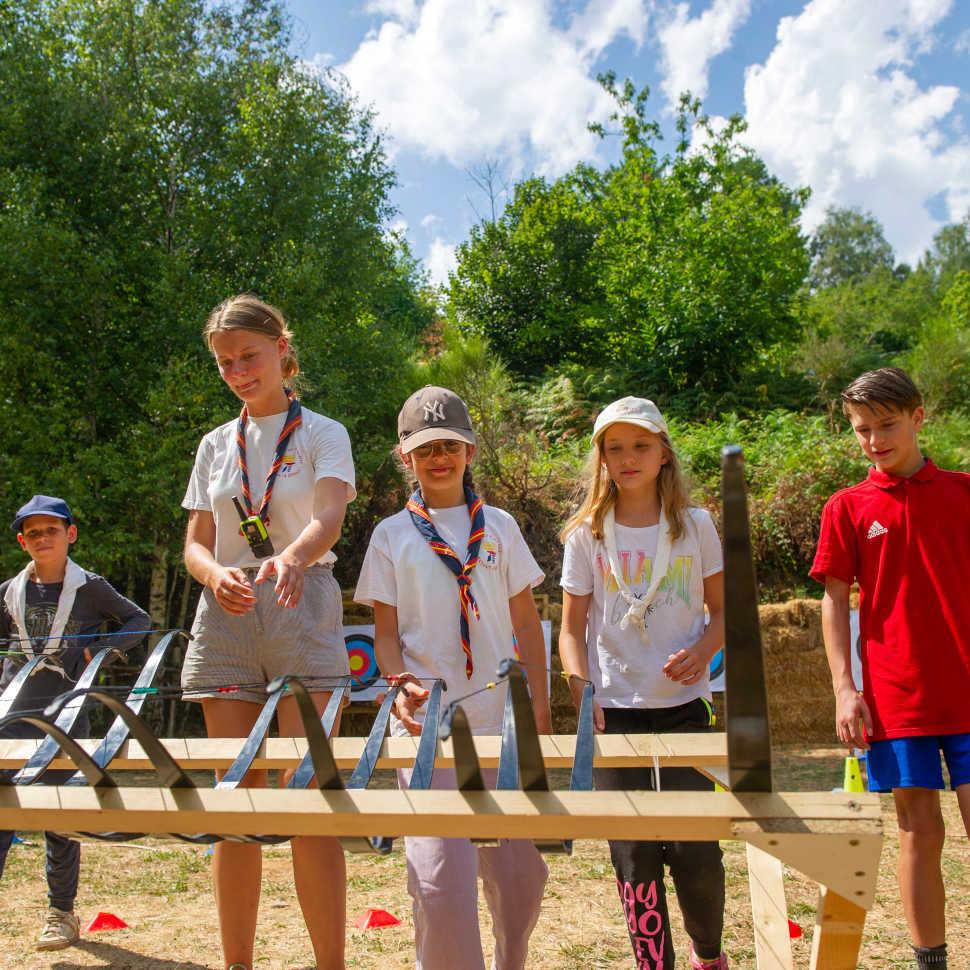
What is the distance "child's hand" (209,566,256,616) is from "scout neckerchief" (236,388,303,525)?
0.84 ft

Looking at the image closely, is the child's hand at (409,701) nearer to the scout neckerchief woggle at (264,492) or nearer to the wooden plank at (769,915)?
the scout neckerchief woggle at (264,492)

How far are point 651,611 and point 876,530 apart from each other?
2.41 ft

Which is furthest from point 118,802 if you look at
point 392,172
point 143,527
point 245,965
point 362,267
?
point 392,172

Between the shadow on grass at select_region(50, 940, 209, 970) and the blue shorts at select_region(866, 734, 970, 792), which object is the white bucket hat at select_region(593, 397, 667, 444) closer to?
the blue shorts at select_region(866, 734, 970, 792)

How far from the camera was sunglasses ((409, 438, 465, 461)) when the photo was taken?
2.92 meters

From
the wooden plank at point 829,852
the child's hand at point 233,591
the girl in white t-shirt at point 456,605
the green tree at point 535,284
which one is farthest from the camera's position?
the green tree at point 535,284

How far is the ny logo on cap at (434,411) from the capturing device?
288cm

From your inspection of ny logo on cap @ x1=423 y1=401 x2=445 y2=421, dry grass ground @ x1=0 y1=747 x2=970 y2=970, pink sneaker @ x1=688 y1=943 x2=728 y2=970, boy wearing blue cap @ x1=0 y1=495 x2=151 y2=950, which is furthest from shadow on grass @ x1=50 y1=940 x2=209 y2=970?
ny logo on cap @ x1=423 y1=401 x2=445 y2=421

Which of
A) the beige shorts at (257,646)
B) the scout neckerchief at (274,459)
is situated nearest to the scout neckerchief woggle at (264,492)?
the scout neckerchief at (274,459)

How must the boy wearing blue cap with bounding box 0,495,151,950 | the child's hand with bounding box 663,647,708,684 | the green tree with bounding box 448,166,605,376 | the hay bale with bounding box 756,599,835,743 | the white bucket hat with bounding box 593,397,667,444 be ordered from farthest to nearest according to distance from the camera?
1. the green tree with bounding box 448,166,605,376
2. the hay bale with bounding box 756,599,835,743
3. the boy wearing blue cap with bounding box 0,495,151,950
4. the white bucket hat with bounding box 593,397,667,444
5. the child's hand with bounding box 663,647,708,684

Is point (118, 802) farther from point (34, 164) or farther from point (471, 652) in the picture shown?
point (34, 164)

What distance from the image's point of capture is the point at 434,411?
2.89 metres

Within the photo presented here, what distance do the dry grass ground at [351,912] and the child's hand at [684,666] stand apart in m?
1.11

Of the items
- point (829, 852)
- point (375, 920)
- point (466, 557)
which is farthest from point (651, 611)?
point (375, 920)
